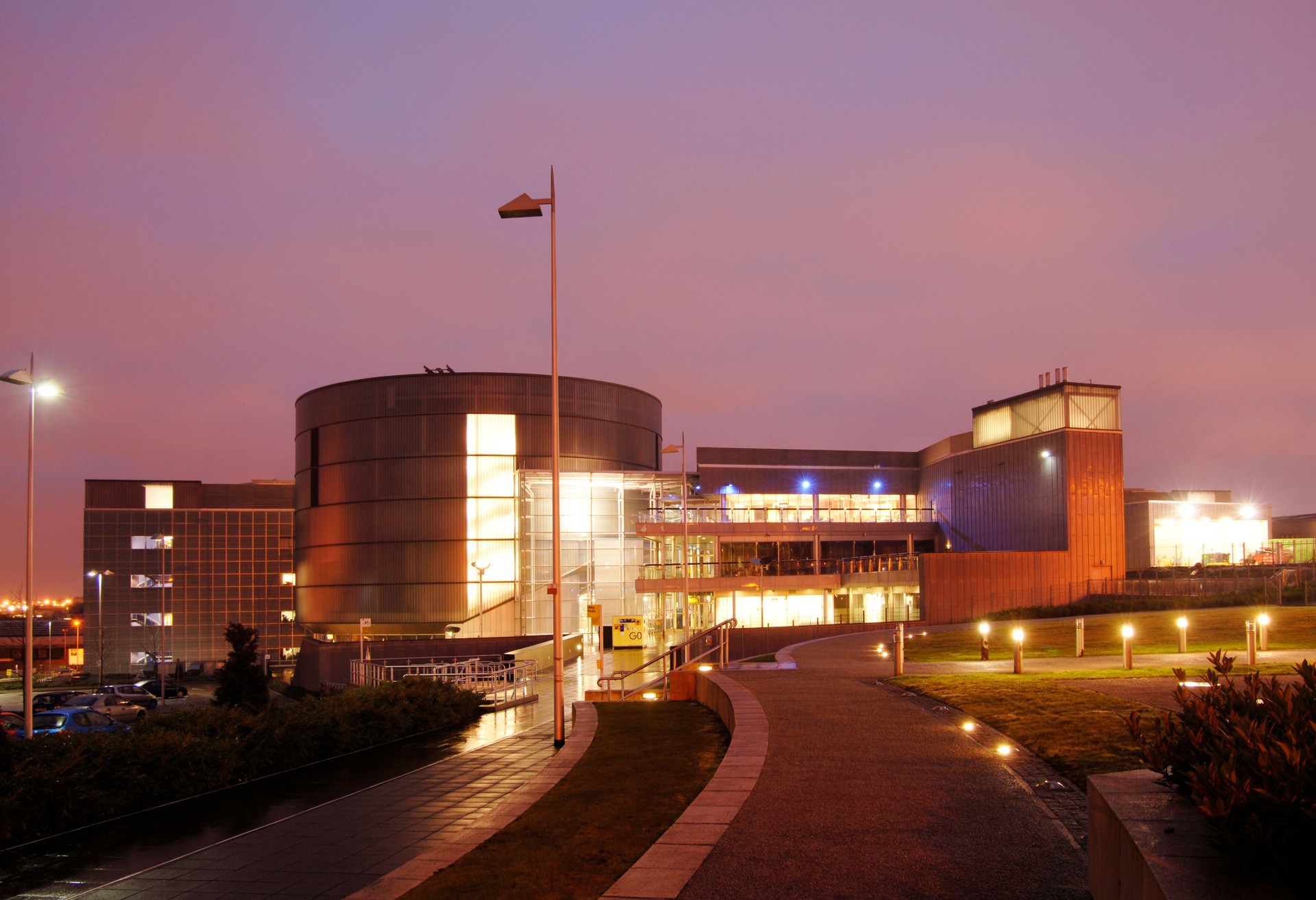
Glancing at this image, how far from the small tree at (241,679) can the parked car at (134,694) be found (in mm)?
15622

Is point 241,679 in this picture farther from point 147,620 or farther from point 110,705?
point 147,620

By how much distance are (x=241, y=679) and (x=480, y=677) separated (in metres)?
7.85

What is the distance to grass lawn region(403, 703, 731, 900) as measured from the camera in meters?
7.76

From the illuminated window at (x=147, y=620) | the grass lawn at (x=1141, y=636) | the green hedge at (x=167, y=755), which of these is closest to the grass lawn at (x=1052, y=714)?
the grass lawn at (x=1141, y=636)

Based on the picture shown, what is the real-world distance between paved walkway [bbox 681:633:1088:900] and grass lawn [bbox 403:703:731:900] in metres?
0.95

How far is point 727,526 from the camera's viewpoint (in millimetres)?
53969

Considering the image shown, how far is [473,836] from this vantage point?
A: 9609 mm

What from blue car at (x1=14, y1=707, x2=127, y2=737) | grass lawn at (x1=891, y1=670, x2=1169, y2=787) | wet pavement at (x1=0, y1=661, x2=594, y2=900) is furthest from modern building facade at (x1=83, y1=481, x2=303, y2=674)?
grass lawn at (x1=891, y1=670, x2=1169, y2=787)

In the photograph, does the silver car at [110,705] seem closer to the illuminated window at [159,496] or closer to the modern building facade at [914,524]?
the modern building facade at [914,524]

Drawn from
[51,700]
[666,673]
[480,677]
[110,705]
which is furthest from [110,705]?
[666,673]

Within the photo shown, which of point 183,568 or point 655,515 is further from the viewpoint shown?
point 183,568

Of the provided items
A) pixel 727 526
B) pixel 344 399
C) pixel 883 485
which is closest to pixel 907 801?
pixel 727 526

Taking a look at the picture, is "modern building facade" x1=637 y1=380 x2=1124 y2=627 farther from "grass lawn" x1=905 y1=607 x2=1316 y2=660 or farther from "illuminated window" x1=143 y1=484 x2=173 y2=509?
"illuminated window" x1=143 y1=484 x2=173 y2=509

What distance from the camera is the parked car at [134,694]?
45.8 m
